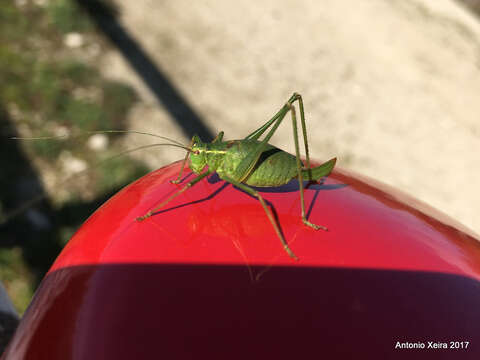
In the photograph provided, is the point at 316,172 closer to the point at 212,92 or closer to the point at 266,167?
the point at 266,167

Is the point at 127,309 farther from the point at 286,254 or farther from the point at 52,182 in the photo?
the point at 52,182

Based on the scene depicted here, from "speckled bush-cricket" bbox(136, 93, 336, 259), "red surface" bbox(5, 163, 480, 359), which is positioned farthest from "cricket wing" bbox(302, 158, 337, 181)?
"red surface" bbox(5, 163, 480, 359)

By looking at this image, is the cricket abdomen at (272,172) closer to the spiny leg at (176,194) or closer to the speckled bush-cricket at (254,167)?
the speckled bush-cricket at (254,167)

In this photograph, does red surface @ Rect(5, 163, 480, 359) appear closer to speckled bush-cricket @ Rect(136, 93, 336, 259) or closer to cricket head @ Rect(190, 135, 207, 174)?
speckled bush-cricket @ Rect(136, 93, 336, 259)

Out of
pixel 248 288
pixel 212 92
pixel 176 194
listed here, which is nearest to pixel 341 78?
pixel 212 92

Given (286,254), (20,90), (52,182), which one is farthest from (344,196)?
(20,90)

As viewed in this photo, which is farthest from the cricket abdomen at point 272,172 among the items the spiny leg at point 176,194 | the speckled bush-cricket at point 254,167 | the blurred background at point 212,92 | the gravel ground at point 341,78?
the gravel ground at point 341,78

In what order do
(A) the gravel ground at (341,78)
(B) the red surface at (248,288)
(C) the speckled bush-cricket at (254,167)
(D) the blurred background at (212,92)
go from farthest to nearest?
(A) the gravel ground at (341,78), (D) the blurred background at (212,92), (C) the speckled bush-cricket at (254,167), (B) the red surface at (248,288)
